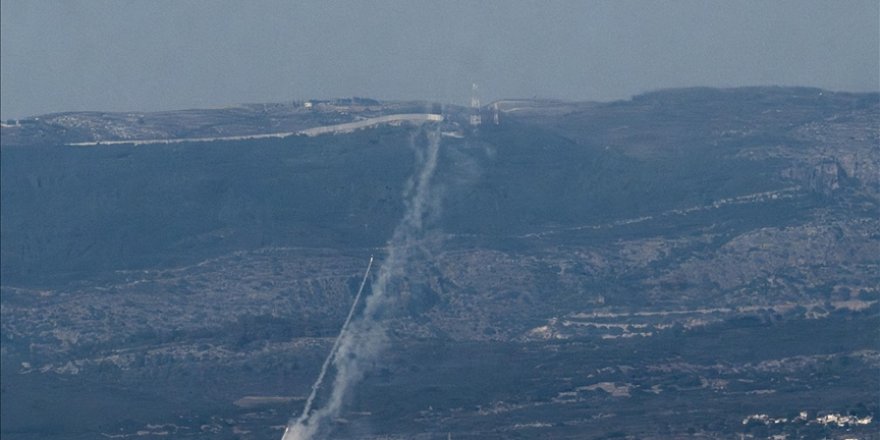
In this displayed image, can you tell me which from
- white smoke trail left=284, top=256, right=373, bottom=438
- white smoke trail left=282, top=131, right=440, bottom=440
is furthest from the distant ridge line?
white smoke trail left=284, top=256, right=373, bottom=438

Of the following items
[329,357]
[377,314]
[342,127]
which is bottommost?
[329,357]

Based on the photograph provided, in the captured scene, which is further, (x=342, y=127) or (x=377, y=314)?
(x=342, y=127)

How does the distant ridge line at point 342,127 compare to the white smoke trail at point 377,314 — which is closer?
the white smoke trail at point 377,314

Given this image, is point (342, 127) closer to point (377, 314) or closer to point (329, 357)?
point (377, 314)

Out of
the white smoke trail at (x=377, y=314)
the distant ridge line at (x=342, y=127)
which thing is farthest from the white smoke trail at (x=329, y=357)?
the distant ridge line at (x=342, y=127)

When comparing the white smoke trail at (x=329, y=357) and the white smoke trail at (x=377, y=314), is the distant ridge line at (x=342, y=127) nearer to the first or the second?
the white smoke trail at (x=377, y=314)

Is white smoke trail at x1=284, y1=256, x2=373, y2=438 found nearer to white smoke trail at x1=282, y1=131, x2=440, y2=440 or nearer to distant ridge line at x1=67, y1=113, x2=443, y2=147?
white smoke trail at x1=282, y1=131, x2=440, y2=440

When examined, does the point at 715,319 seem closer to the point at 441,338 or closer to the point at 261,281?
the point at 441,338

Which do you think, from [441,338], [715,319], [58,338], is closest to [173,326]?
[58,338]

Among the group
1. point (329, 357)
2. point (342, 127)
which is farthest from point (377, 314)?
point (342, 127)
